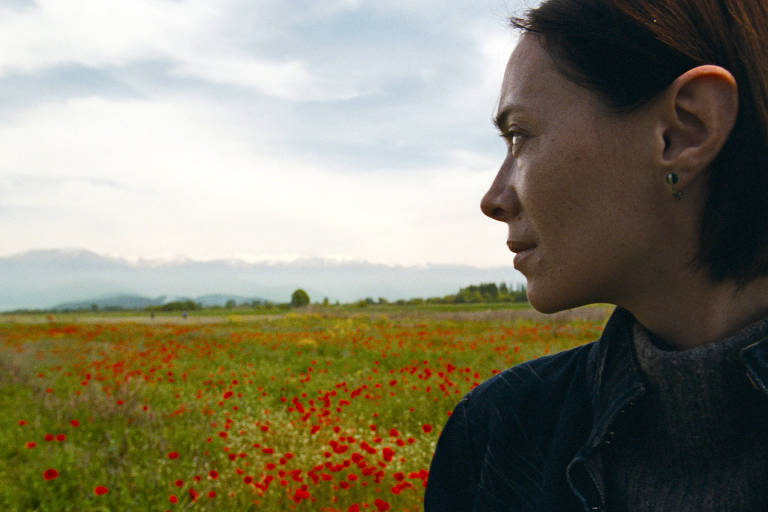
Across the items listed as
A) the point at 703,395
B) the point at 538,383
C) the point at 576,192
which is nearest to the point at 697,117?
the point at 576,192

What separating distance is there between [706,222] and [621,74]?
11.5 inches

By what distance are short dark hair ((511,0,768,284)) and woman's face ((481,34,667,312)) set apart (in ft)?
0.20

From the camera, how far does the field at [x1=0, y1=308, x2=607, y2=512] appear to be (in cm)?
350

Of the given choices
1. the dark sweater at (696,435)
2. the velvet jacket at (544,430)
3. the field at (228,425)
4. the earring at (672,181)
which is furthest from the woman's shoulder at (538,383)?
the field at (228,425)

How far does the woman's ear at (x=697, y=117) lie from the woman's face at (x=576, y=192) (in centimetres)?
3

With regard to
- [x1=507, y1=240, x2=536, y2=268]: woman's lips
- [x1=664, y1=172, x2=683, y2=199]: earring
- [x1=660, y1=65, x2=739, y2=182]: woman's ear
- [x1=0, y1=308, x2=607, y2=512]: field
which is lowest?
[x1=0, y1=308, x2=607, y2=512]: field

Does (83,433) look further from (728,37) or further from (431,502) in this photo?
(728,37)

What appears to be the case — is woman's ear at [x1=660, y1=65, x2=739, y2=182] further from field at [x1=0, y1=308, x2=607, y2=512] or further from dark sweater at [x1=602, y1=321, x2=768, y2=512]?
field at [x1=0, y1=308, x2=607, y2=512]

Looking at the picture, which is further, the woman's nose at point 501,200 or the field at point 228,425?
the field at point 228,425

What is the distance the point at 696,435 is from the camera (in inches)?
34.5

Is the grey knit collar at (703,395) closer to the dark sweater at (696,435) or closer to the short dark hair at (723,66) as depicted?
the dark sweater at (696,435)

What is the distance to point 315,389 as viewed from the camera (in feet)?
23.7

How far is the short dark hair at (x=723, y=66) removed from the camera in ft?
2.83

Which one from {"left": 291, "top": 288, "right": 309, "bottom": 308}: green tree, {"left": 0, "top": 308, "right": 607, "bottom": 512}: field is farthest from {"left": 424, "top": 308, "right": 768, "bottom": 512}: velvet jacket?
{"left": 291, "top": 288, "right": 309, "bottom": 308}: green tree
